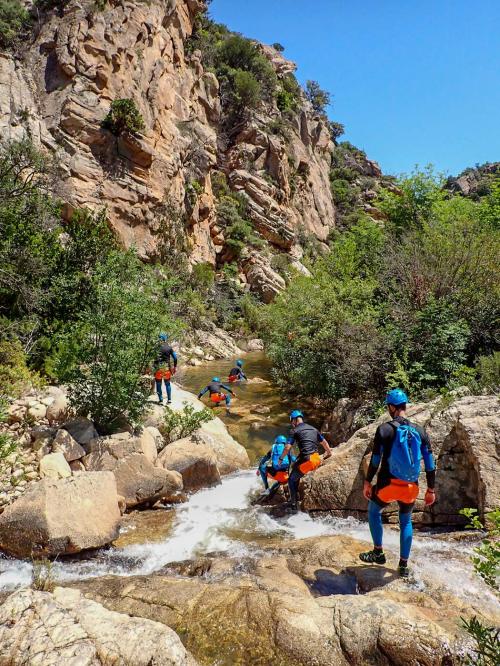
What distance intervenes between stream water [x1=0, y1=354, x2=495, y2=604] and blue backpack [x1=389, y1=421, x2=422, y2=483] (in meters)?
1.13

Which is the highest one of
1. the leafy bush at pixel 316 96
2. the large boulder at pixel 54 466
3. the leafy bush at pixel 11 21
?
the leafy bush at pixel 316 96

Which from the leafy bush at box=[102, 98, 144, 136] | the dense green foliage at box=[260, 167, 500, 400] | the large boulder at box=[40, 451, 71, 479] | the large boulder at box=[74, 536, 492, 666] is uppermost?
the leafy bush at box=[102, 98, 144, 136]

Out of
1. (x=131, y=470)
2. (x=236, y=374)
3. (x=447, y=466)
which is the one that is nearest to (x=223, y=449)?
(x=131, y=470)

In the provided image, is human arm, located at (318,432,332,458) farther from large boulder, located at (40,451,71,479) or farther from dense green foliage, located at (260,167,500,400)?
large boulder, located at (40,451,71,479)

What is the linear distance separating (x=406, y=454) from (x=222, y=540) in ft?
10.7

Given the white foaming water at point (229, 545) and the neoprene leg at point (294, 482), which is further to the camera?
the neoprene leg at point (294, 482)

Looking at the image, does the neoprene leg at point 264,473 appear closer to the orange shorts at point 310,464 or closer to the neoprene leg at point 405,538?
the orange shorts at point 310,464

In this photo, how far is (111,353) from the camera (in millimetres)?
7914

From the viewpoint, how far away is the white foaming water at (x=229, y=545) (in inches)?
182

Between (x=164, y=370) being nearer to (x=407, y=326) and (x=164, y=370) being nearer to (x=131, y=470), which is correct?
(x=131, y=470)

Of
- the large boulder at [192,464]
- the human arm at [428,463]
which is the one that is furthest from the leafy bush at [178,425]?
the human arm at [428,463]

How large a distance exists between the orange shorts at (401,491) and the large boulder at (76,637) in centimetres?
268

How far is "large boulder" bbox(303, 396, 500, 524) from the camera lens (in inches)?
218

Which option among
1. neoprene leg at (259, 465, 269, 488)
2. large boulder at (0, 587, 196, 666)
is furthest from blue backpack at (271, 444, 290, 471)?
large boulder at (0, 587, 196, 666)
